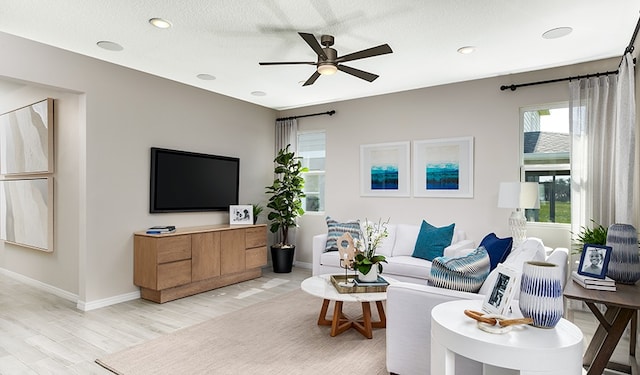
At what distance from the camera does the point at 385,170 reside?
5523mm

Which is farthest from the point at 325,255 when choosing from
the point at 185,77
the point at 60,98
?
the point at 60,98

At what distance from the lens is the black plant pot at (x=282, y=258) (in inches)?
232

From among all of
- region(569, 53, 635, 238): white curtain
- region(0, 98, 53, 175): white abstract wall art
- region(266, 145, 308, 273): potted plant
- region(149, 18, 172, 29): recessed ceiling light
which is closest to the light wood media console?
region(266, 145, 308, 273): potted plant

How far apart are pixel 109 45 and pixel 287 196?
3149mm

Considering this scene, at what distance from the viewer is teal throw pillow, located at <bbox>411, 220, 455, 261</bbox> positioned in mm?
4411

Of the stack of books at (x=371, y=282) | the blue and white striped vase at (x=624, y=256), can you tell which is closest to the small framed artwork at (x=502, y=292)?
the blue and white striped vase at (x=624, y=256)

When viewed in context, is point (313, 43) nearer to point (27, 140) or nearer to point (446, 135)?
point (446, 135)

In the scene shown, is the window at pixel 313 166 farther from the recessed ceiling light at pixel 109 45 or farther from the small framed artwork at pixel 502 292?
the small framed artwork at pixel 502 292

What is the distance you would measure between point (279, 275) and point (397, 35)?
12.8 ft

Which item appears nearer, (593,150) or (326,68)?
(326,68)

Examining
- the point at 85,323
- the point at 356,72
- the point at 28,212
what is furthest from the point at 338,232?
the point at 28,212

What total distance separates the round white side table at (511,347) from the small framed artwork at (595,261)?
76cm

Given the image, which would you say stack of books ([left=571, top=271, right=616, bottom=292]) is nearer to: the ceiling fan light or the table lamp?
the table lamp

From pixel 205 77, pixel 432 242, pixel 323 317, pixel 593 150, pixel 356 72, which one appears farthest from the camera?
pixel 205 77
